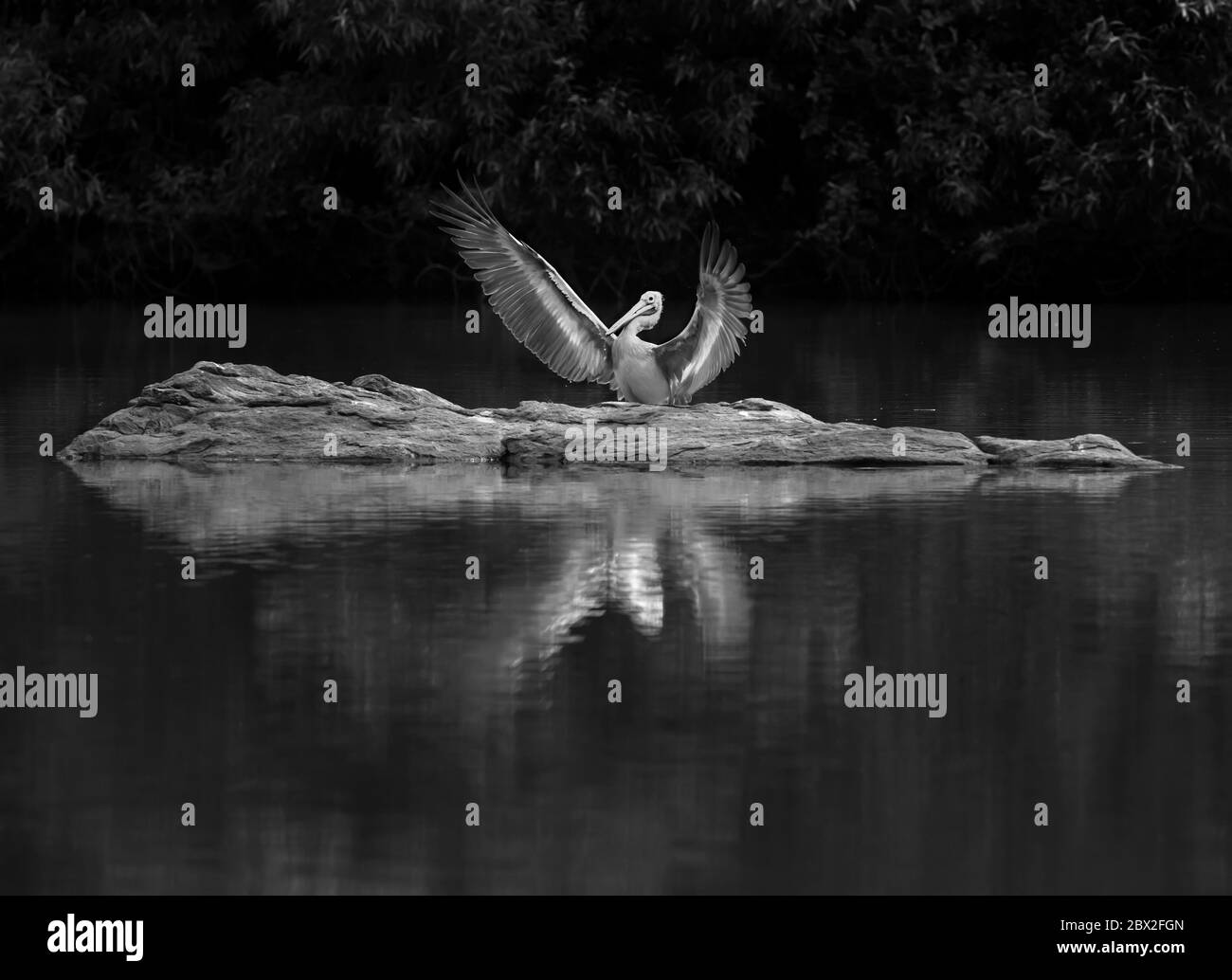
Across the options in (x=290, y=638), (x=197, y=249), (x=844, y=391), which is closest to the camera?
(x=290, y=638)

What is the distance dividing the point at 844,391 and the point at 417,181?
12.7 m

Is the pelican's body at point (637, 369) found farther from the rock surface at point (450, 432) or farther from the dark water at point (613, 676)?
the dark water at point (613, 676)

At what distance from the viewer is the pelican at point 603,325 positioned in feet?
37.7

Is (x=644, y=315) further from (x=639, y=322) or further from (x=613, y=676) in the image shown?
(x=613, y=676)

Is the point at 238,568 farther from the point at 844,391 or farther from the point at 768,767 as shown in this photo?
the point at 844,391

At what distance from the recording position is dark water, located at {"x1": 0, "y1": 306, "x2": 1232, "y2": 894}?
495 cm

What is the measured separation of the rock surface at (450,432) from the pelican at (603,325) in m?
0.22

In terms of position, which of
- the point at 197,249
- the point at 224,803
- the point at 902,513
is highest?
the point at 197,249

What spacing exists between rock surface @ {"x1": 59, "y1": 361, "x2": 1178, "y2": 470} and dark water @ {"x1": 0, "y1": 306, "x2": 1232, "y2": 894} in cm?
30

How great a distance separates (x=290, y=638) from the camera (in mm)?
7020

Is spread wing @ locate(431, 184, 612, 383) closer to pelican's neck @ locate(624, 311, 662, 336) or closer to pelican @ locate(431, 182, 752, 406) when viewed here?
pelican @ locate(431, 182, 752, 406)

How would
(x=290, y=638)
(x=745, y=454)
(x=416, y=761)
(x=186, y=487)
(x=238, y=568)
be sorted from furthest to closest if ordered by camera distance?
(x=745, y=454) → (x=186, y=487) → (x=238, y=568) → (x=290, y=638) → (x=416, y=761)

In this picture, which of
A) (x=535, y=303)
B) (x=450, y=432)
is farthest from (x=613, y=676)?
(x=535, y=303)

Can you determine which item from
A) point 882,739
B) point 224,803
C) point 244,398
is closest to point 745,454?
point 244,398
